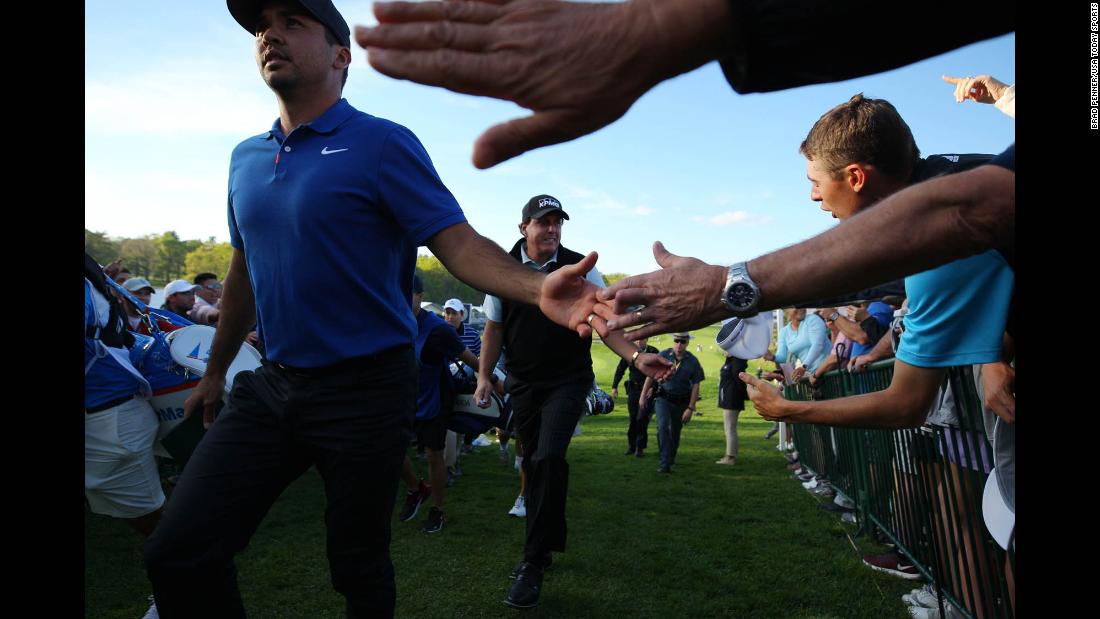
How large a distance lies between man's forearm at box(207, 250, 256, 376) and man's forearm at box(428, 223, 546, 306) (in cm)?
105

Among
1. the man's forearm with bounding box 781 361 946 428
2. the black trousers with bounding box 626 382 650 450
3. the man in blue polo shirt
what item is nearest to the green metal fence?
the man's forearm with bounding box 781 361 946 428

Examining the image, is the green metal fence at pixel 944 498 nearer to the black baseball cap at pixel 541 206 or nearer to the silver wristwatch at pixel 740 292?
the silver wristwatch at pixel 740 292

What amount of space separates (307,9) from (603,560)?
4.43 metres

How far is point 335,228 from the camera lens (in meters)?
2.48

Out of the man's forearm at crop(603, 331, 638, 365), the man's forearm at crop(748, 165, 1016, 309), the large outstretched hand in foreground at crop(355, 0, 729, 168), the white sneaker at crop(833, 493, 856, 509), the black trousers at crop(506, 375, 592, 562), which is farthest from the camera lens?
the white sneaker at crop(833, 493, 856, 509)

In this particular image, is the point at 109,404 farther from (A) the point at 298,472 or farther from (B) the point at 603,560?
(B) the point at 603,560

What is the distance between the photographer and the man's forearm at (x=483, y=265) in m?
2.20

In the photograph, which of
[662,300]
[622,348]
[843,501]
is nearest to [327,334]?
[662,300]

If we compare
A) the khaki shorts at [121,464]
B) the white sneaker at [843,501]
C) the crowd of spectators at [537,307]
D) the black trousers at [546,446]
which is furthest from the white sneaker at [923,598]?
the khaki shorts at [121,464]

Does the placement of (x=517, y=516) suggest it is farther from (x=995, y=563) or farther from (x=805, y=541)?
(x=995, y=563)

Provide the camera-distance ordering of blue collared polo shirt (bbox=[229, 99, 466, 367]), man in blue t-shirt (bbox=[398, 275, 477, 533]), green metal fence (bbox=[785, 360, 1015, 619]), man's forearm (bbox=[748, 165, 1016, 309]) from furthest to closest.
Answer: man in blue t-shirt (bbox=[398, 275, 477, 533]), green metal fence (bbox=[785, 360, 1015, 619]), blue collared polo shirt (bbox=[229, 99, 466, 367]), man's forearm (bbox=[748, 165, 1016, 309])

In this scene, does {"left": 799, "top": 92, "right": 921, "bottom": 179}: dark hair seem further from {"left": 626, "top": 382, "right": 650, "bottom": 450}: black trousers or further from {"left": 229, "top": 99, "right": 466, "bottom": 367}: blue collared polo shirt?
{"left": 626, "top": 382, "right": 650, "bottom": 450}: black trousers

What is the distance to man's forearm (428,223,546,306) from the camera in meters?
2.20

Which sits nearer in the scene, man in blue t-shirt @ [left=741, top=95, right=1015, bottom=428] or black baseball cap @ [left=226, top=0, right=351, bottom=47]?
man in blue t-shirt @ [left=741, top=95, right=1015, bottom=428]
